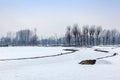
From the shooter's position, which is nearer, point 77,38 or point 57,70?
point 57,70

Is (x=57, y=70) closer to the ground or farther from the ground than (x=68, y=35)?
closer to the ground

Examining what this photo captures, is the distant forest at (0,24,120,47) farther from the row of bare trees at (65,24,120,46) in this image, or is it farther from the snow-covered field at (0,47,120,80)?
the snow-covered field at (0,47,120,80)

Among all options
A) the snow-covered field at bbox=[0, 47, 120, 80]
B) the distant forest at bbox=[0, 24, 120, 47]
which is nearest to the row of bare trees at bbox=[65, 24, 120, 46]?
the distant forest at bbox=[0, 24, 120, 47]

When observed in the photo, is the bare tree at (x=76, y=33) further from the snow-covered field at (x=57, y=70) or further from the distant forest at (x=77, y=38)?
the snow-covered field at (x=57, y=70)

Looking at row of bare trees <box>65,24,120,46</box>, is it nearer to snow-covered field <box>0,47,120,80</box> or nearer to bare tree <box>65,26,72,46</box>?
bare tree <box>65,26,72,46</box>

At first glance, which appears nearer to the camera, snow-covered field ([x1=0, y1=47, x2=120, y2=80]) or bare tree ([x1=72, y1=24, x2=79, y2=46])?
snow-covered field ([x1=0, y1=47, x2=120, y2=80])

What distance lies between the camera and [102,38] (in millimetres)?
96625

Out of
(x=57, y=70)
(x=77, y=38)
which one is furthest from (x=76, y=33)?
(x=57, y=70)

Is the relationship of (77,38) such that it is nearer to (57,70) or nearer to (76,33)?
(76,33)

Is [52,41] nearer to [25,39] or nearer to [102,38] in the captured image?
[25,39]

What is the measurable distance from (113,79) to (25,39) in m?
96.9

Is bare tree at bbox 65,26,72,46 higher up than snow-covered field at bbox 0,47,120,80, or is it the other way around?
bare tree at bbox 65,26,72,46

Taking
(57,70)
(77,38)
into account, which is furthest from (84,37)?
(57,70)

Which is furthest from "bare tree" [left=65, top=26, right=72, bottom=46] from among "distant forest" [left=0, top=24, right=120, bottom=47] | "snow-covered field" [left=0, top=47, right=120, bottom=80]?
"snow-covered field" [left=0, top=47, right=120, bottom=80]
